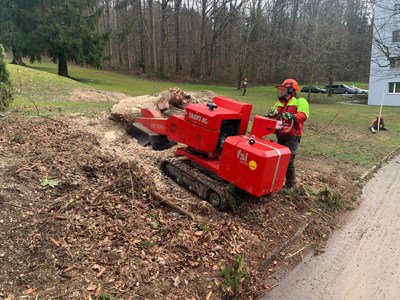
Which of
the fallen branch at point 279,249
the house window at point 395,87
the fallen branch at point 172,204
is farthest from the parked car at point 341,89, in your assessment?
→ the fallen branch at point 172,204

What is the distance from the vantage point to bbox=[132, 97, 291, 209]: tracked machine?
532 cm

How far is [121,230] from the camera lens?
4613mm

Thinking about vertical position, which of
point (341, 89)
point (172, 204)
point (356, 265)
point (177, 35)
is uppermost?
point (177, 35)

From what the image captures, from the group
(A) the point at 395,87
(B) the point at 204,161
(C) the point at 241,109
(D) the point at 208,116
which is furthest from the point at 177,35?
(D) the point at 208,116

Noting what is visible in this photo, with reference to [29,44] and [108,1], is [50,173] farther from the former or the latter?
[108,1]

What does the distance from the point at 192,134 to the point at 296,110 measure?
1.85 metres

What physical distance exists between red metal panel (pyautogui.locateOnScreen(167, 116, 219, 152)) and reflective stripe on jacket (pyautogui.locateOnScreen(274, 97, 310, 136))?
1.33m

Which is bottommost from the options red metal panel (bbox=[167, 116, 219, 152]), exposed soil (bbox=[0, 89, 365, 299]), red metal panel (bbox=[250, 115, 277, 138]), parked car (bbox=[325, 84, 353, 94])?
parked car (bbox=[325, 84, 353, 94])

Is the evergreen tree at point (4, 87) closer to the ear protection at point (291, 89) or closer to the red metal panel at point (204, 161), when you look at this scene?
the red metal panel at point (204, 161)

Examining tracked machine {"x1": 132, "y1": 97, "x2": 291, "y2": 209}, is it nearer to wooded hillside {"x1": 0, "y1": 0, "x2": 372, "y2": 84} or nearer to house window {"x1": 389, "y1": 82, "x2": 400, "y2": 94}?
wooded hillside {"x1": 0, "y1": 0, "x2": 372, "y2": 84}

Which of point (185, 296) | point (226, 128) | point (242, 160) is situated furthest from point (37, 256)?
point (226, 128)

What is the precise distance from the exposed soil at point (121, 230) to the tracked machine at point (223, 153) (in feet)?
0.99

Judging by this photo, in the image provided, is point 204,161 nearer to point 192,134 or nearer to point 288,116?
point 192,134

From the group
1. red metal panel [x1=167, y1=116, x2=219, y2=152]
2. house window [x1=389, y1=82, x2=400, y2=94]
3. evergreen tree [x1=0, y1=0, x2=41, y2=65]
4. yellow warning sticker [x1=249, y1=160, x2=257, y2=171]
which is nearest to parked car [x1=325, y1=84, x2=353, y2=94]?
house window [x1=389, y1=82, x2=400, y2=94]
